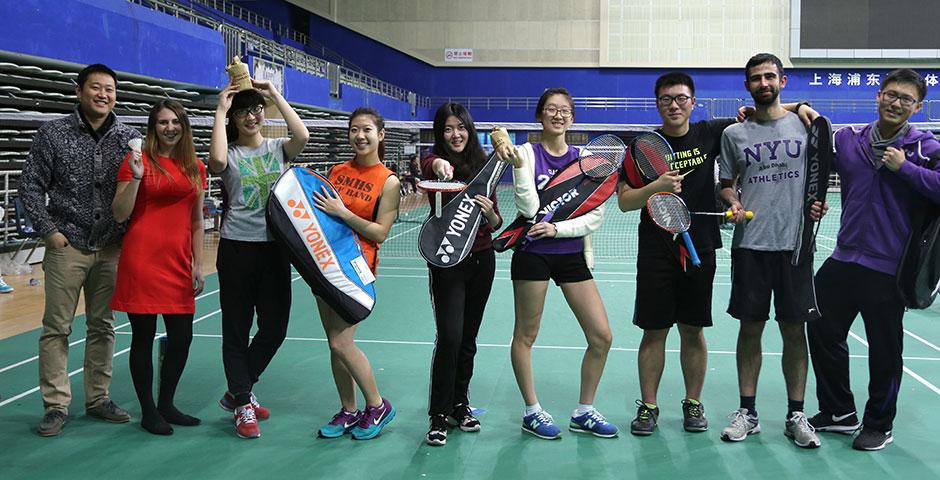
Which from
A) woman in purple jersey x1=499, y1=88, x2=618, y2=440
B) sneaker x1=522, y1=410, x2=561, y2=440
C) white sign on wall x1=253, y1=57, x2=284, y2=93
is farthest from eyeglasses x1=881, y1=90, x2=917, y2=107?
white sign on wall x1=253, y1=57, x2=284, y2=93

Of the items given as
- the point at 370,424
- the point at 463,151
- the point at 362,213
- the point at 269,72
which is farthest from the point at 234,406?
the point at 269,72

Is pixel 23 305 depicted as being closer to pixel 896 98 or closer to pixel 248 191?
pixel 248 191

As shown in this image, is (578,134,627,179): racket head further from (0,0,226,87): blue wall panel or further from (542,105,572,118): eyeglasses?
(0,0,226,87): blue wall panel

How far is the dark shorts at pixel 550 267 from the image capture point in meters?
4.84

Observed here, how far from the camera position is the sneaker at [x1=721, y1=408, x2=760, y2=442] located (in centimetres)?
493

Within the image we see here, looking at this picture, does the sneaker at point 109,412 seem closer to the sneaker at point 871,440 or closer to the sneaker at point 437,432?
the sneaker at point 437,432

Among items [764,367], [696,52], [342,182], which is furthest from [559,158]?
[696,52]

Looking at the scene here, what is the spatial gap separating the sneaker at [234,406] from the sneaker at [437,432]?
1102 mm

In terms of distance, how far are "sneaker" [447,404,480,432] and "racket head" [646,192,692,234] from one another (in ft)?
5.03

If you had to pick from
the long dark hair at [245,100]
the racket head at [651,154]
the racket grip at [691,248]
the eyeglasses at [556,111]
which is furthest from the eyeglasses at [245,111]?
the racket grip at [691,248]

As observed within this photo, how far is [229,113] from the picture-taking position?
5.02m

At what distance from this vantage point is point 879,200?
188 inches

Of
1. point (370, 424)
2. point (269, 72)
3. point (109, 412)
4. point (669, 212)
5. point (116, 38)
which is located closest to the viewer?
point (669, 212)

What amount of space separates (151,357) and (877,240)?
13.3 ft
